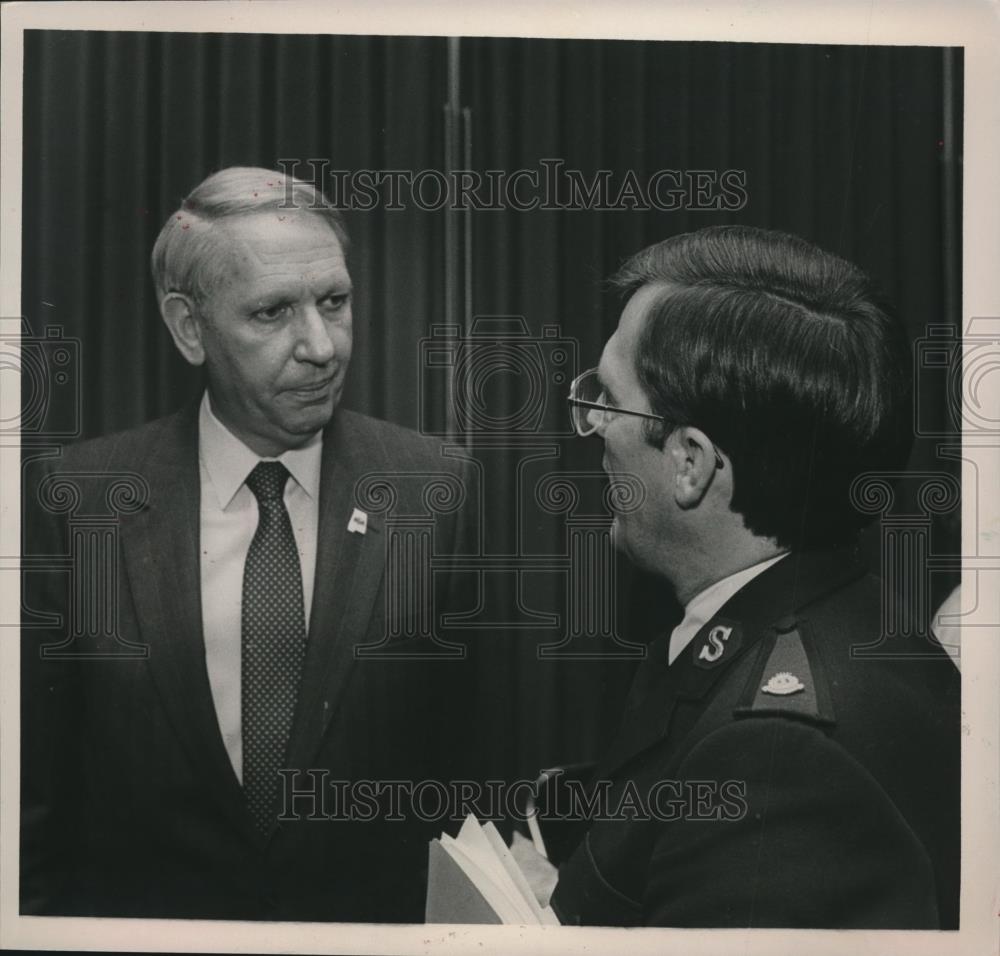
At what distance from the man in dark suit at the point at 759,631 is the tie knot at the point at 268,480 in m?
0.64

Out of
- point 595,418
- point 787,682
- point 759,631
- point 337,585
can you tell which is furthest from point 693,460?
point 337,585

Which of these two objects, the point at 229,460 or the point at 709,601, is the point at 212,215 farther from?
the point at 709,601

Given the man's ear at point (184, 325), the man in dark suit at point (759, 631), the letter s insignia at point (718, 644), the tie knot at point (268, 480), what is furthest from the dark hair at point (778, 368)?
the man's ear at point (184, 325)

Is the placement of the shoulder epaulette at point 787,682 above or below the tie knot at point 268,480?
below

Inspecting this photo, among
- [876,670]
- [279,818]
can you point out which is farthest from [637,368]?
[279,818]

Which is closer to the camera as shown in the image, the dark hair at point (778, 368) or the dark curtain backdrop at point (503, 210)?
the dark hair at point (778, 368)

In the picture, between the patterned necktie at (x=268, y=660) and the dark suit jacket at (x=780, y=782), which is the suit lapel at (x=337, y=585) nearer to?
the patterned necktie at (x=268, y=660)

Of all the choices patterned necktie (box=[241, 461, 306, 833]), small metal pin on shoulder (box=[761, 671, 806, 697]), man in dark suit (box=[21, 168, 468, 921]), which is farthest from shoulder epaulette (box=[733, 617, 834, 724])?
patterned necktie (box=[241, 461, 306, 833])

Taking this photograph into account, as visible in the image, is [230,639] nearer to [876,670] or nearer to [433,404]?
[433,404]

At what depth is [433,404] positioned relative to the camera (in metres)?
2.60

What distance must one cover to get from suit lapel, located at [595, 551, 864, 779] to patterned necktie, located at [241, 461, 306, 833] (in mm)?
682

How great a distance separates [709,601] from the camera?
2.54m

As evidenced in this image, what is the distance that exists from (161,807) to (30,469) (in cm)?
77

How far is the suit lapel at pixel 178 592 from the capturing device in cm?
258
